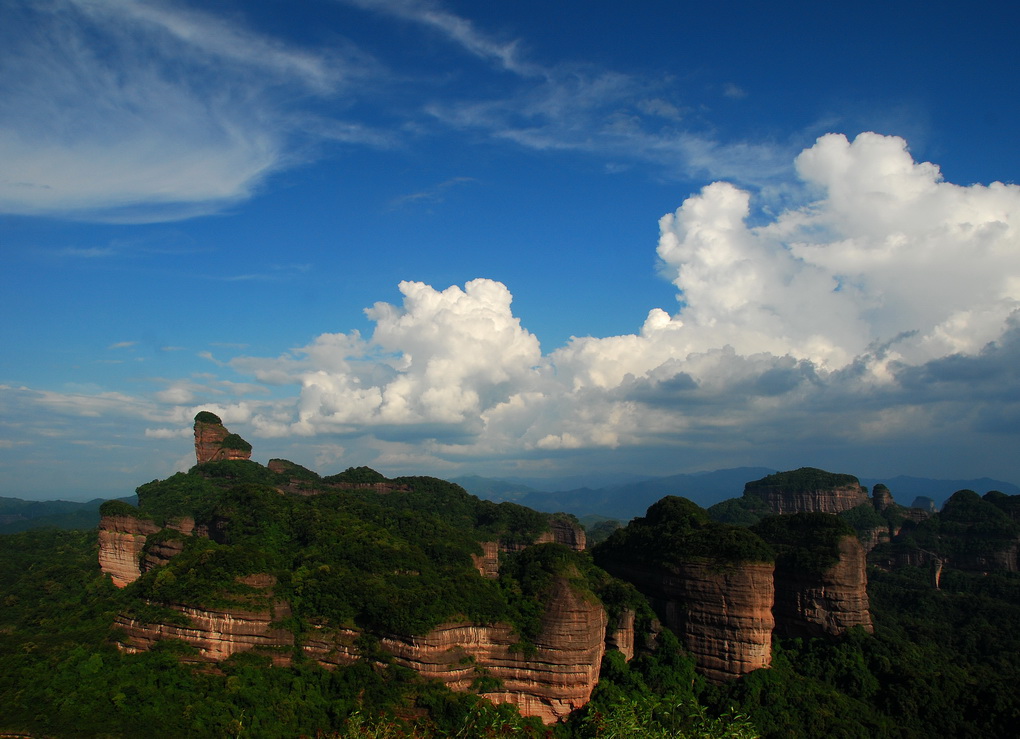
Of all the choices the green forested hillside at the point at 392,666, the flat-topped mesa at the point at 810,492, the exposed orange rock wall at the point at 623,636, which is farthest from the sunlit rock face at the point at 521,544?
the flat-topped mesa at the point at 810,492

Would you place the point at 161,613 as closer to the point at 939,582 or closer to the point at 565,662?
the point at 565,662

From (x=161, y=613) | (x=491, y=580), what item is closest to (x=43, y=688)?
(x=161, y=613)

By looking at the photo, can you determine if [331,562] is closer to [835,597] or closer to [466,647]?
[466,647]

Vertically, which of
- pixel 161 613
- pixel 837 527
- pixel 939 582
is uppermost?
pixel 837 527

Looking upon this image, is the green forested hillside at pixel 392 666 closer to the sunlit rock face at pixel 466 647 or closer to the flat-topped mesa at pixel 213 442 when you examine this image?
the sunlit rock face at pixel 466 647

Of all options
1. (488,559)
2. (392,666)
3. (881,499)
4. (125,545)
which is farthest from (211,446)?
(881,499)

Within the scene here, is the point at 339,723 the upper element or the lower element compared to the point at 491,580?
lower
